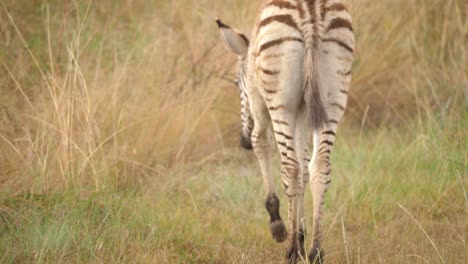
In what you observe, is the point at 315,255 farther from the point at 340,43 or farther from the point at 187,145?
the point at 187,145

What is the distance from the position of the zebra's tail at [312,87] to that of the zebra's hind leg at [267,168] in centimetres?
103

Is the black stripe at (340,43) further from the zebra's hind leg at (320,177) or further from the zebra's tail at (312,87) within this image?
the zebra's hind leg at (320,177)

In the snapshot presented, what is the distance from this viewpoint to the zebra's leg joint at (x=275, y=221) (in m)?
5.42

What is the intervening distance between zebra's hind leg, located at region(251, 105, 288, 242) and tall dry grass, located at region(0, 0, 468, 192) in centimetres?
87

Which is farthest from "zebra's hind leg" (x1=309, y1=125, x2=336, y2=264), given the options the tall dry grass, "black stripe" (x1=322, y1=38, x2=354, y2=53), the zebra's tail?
the tall dry grass

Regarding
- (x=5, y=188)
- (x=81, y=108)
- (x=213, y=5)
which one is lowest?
(x=5, y=188)

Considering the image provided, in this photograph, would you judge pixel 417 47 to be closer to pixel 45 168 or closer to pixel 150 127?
pixel 150 127

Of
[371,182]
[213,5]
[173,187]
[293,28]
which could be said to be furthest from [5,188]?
[213,5]

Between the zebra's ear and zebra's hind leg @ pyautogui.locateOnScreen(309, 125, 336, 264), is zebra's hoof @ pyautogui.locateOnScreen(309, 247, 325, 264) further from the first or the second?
the zebra's ear

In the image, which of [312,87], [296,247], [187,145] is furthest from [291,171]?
[187,145]

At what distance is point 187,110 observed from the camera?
730 cm

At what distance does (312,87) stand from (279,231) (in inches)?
59.1

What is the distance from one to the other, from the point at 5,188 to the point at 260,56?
228 cm

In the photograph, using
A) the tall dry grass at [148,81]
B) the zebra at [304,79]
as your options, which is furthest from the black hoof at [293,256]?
the tall dry grass at [148,81]
